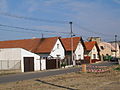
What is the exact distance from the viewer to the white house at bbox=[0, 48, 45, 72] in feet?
112

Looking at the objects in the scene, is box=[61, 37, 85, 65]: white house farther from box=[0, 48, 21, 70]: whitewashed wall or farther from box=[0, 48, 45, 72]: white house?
box=[0, 48, 21, 70]: whitewashed wall

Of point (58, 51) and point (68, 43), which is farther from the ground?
point (68, 43)

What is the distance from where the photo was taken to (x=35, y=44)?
51.8 meters

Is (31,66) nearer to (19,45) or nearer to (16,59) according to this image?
(16,59)

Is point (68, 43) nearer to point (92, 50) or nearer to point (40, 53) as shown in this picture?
point (92, 50)

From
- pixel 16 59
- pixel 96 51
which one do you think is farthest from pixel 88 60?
pixel 16 59

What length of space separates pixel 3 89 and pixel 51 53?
3370 cm

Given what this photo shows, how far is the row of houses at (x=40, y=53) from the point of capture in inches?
1363

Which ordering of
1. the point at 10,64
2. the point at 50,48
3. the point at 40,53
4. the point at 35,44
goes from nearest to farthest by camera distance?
the point at 10,64, the point at 50,48, the point at 40,53, the point at 35,44

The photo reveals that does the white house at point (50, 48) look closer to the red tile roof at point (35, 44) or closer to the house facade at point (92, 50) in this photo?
the red tile roof at point (35, 44)

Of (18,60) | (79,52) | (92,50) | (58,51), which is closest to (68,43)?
(79,52)

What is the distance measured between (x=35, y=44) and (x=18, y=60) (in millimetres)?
17751

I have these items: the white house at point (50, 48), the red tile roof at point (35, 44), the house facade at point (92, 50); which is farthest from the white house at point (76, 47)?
the red tile roof at point (35, 44)

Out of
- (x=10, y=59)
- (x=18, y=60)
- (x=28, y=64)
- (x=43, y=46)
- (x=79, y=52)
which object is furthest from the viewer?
(x=79, y=52)
